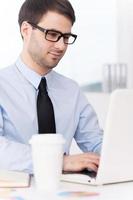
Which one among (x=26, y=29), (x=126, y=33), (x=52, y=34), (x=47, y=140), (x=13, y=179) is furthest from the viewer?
(x=126, y=33)

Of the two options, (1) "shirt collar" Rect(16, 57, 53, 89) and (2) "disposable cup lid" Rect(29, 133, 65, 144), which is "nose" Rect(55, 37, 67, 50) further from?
(2) "disposable cup lid" Rect(29, 133, 65, 144)

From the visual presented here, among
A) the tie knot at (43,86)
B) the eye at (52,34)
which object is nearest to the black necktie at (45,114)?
the tie knot at (43,86)

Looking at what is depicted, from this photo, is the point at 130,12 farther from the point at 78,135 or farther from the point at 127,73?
the point at 78,135

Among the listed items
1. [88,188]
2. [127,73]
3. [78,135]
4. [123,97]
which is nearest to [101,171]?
[88,188]

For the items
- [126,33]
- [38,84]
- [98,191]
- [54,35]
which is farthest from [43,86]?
[126,33]

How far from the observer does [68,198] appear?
1310 millimetres

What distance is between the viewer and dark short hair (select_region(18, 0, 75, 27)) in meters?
1.84

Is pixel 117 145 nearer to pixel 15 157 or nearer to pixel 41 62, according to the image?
pixel 15 157

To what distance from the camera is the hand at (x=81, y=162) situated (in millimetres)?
1513

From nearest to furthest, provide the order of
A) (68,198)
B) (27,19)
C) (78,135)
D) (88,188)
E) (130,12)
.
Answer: (68,198), (88,188), (27,19), (78,135), (130,12)

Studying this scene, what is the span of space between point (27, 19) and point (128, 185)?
797mm

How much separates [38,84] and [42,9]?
0.30 m

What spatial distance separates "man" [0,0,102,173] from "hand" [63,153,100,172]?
0.23 meters

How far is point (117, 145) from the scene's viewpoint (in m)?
1.41
